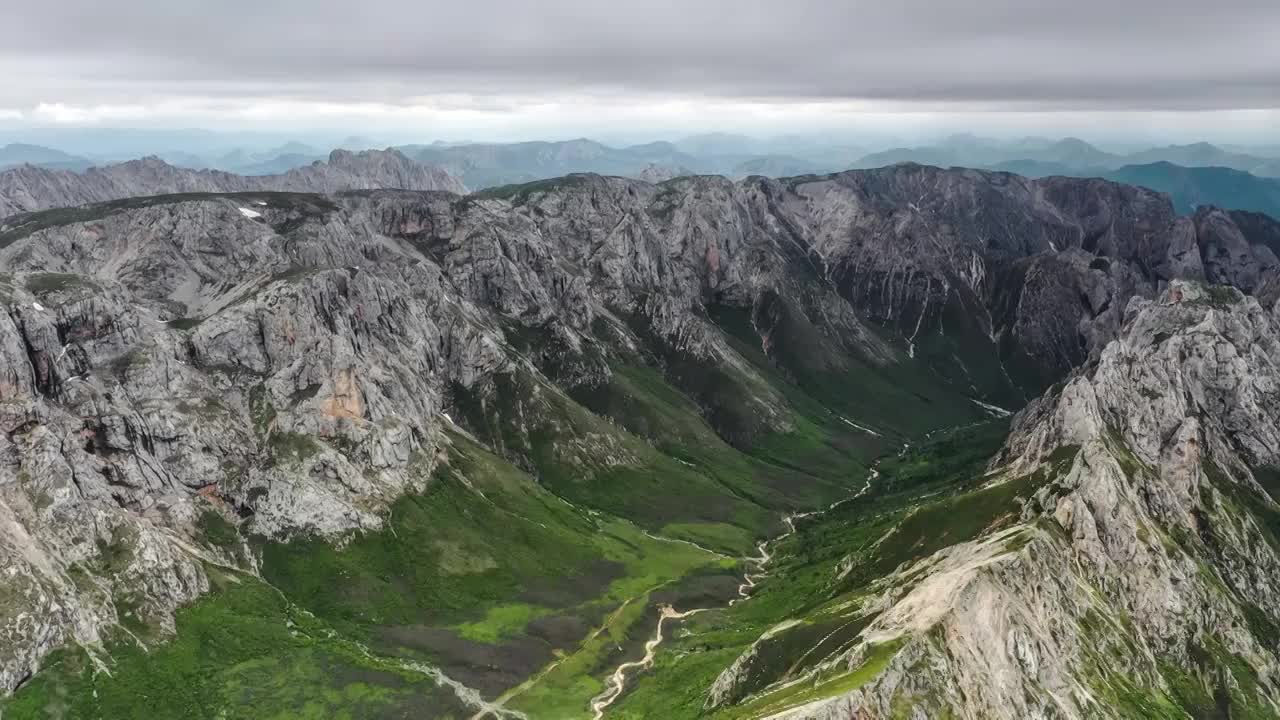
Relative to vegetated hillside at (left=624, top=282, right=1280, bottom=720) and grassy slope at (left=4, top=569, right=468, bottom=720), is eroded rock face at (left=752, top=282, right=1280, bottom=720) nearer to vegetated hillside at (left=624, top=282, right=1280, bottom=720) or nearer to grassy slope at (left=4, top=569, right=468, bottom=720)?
vegetated hillside at (left=624, top=282, right=1280, bottom=720)

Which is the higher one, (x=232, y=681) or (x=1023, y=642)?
(x=1023, y=642)

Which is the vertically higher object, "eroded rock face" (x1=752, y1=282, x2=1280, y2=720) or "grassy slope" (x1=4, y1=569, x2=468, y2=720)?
"eroded rock face" (x1=752, y1=282, x2=1280, y2=720)

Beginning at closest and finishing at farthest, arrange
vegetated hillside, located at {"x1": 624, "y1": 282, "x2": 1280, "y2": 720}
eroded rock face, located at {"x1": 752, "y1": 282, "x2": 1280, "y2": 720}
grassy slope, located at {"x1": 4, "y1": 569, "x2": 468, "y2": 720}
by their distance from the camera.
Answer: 1. eroded rock face, located at {"x1": 752, "y1": 282, "x2": 1280, "y2": 720}
2. vegetated hillside, located at {"x1": 624, "y1": 282, "x2": 1280, "y2": 720}
3. grassy slope, located at {"x1": 4, "y1": 569, "x2": 468, "y2": 720}

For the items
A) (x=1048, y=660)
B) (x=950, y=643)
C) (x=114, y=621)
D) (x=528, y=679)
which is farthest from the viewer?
(x=528, y=679)

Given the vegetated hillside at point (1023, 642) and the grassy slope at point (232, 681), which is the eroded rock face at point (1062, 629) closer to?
the vegetated hillside at point (1023, 642)

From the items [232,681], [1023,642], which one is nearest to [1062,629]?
[1023,642]

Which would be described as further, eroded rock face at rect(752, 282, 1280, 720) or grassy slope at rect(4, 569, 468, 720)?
grassy slope at rect(4, 569, 468, 720)

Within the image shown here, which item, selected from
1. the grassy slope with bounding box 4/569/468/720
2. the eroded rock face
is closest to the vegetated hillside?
the eroded rock face

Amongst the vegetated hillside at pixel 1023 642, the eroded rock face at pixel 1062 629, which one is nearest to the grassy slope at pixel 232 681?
the vegetated hillside at pixel 1023 642

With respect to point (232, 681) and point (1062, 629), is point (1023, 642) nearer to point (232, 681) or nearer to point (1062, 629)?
point (1062, 629)

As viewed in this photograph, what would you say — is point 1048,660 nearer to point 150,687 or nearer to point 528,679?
point 528,679

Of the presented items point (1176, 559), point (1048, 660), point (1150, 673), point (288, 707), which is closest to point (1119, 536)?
point (1176, 559)
